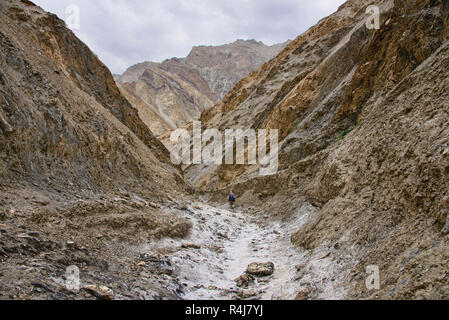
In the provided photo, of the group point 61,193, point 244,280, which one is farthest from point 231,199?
point 244,280

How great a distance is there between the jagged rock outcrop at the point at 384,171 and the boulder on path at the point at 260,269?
1288 millimetres

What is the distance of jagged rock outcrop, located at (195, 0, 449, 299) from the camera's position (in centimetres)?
459

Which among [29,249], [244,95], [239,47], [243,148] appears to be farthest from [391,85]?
[239,47]

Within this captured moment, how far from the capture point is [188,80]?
139375 mm

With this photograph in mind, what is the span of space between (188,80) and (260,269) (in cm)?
13942

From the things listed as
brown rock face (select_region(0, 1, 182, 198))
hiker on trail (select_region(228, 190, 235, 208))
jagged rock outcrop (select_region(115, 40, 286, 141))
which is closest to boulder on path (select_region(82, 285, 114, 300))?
brown rock face (select_region(0, 1, 182, 198))

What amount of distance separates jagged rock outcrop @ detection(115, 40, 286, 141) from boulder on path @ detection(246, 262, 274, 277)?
2716 inches

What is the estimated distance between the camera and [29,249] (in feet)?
16.0

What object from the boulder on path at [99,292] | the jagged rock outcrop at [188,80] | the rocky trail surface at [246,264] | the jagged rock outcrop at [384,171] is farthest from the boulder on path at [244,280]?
the jagged rock outcrop at [188,80]

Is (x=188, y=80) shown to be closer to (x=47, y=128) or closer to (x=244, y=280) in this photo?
(x=47, y=128)

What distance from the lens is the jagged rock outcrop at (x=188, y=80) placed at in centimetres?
10056

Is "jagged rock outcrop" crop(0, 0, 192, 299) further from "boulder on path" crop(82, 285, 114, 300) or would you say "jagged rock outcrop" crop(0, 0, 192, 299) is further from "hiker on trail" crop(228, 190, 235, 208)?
"hiker on trail" crop(228, 190, 235, 208)

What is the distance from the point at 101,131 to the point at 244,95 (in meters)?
38.4
